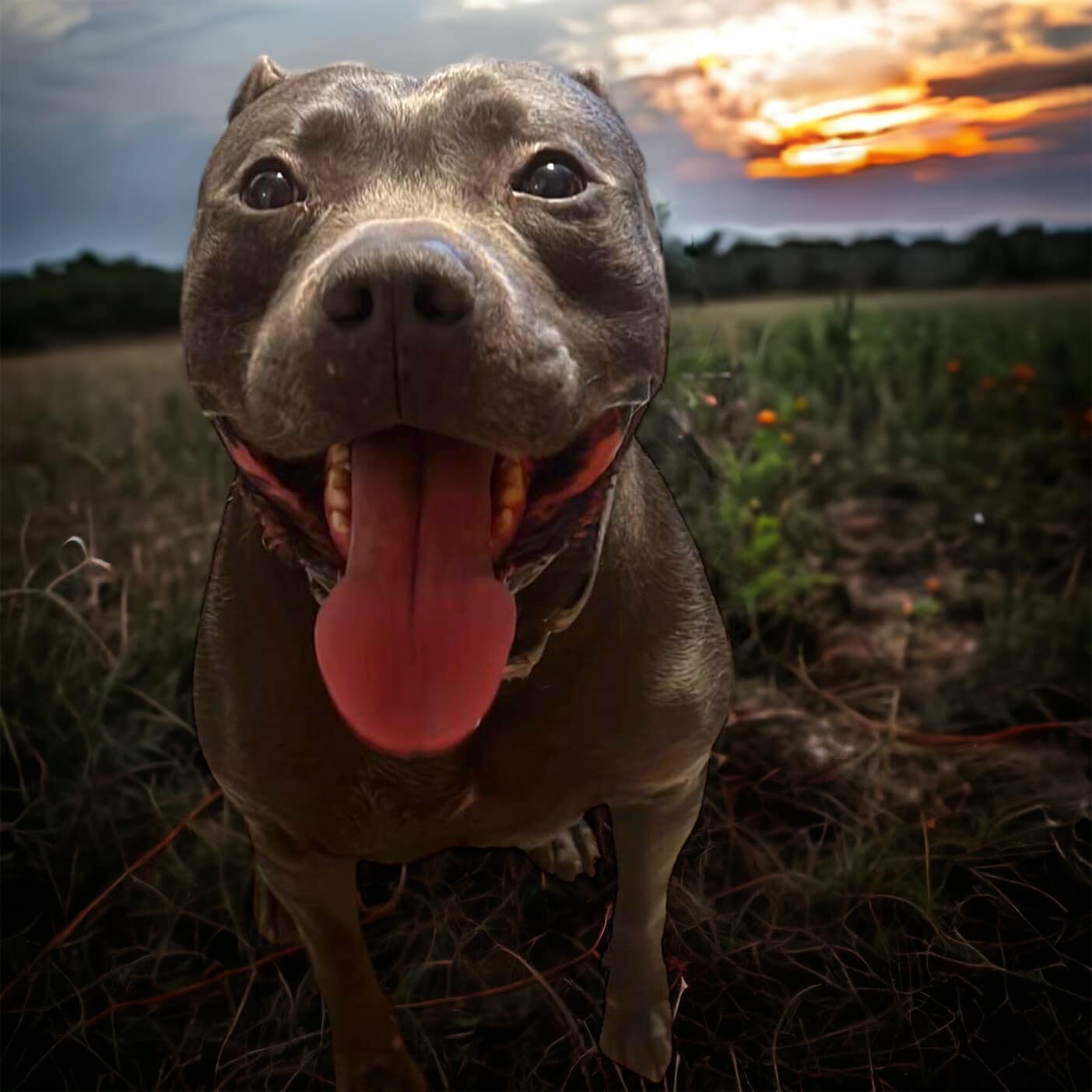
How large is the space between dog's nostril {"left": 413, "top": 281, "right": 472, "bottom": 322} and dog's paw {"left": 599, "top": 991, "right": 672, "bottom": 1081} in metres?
0.73

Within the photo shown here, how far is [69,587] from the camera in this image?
128 centimetres

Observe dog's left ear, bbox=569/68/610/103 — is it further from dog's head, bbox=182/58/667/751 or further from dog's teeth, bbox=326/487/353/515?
dog's teeth, bbox=326/487/353/515

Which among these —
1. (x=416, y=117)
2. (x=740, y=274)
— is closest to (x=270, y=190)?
(x=416, y=117)

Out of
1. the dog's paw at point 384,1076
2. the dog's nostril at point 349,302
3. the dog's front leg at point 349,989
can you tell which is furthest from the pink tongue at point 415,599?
the dog's paw at point 384,1076

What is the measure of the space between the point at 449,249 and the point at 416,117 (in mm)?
181

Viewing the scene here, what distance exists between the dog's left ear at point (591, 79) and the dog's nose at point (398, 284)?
0.32m

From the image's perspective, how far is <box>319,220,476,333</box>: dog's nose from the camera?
2.13 ft

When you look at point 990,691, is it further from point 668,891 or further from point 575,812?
point 575,812

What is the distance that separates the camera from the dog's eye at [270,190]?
80 cm

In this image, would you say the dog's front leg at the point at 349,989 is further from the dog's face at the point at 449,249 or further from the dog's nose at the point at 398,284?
the dog's nose at the point at 398,284

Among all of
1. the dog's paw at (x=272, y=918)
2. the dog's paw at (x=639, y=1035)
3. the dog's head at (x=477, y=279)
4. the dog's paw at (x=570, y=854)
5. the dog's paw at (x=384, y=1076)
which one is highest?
the dog's head at (x=477, y=279)

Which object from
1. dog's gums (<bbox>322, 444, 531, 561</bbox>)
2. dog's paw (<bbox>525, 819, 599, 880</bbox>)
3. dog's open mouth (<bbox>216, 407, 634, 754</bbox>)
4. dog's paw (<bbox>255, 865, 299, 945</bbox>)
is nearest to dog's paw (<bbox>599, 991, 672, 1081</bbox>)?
dog's paw (<bbox>525, 819, 599, 880</bbox>)

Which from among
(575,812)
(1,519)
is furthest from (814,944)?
(1,519)

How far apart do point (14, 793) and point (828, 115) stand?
3.68 feet
